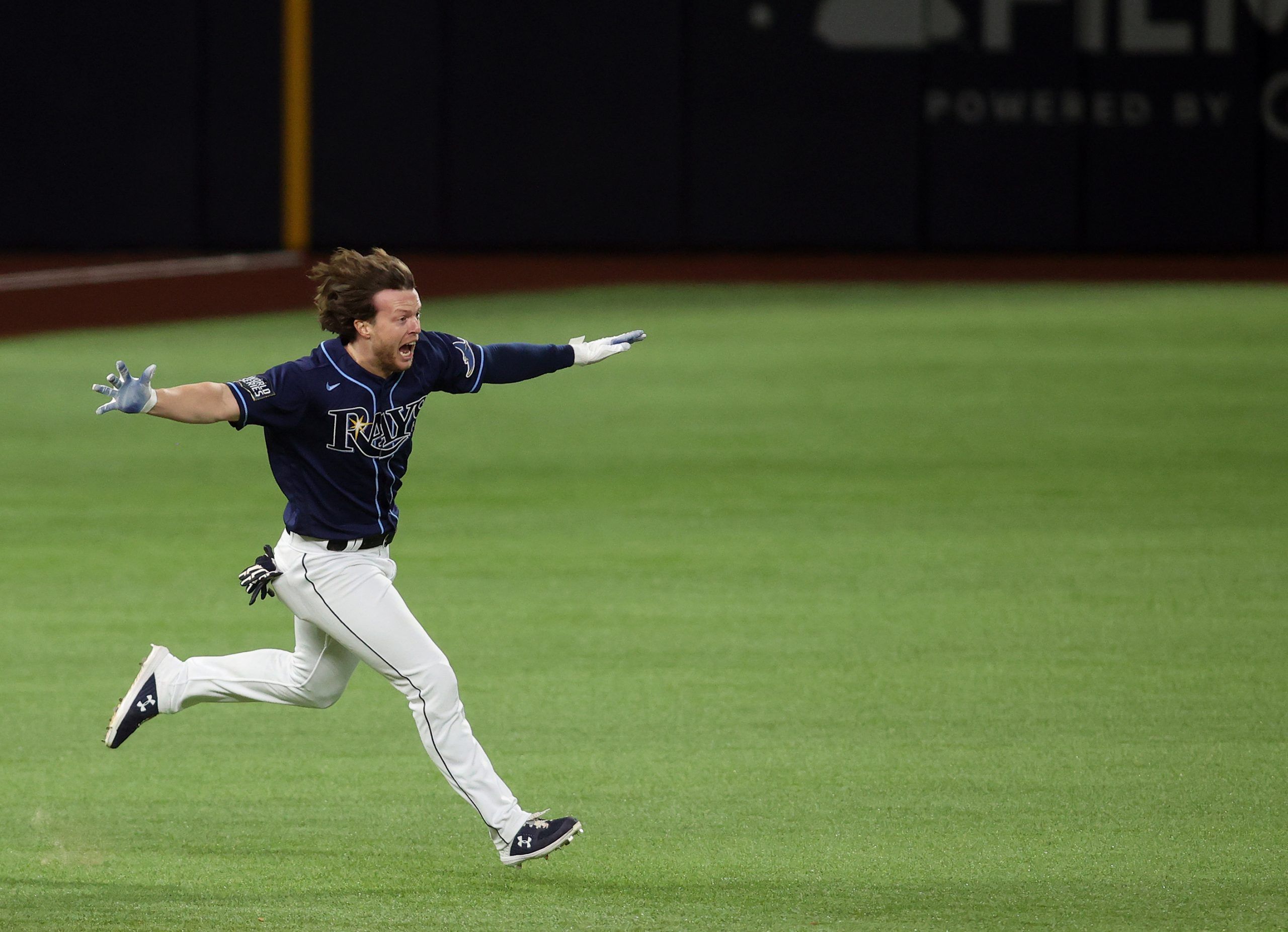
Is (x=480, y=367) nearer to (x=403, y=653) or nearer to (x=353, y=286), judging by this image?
(x=353, y=286)

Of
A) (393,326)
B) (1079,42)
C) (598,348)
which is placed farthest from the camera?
(1079,42)

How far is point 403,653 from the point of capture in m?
5.08

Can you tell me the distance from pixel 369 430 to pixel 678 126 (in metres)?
18.4

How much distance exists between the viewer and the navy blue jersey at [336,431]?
16.5 ft

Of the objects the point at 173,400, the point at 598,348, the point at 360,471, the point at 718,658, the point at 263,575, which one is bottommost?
the point at 718,658

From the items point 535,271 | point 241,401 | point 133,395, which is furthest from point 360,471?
point 535,271

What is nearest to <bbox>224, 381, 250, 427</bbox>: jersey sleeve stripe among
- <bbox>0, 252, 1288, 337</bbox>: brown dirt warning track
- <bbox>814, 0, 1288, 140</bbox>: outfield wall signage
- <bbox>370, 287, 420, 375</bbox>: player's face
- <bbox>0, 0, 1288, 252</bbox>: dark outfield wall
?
<bbox>370, 287, 420, 375</bbox>: player's face

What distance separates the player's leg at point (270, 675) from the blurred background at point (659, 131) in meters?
17.2

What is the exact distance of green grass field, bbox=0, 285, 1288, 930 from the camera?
5.19 meters

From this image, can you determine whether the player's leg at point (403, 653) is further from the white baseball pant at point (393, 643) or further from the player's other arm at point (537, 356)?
the player's other arm at point (537, 356)

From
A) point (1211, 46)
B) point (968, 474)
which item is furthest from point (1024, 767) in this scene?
point (1211, 46)

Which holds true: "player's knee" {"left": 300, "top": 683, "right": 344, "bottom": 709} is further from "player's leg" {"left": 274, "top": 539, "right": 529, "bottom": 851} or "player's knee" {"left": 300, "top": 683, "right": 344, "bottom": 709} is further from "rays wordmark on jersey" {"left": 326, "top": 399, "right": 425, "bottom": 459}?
"rays wordmark on jersey" {"left": 326, "top": 399, "right": 425, "bottom": 459}

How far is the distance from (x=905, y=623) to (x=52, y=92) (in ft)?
57.3

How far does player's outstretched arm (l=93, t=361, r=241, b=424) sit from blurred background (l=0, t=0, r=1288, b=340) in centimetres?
1776
